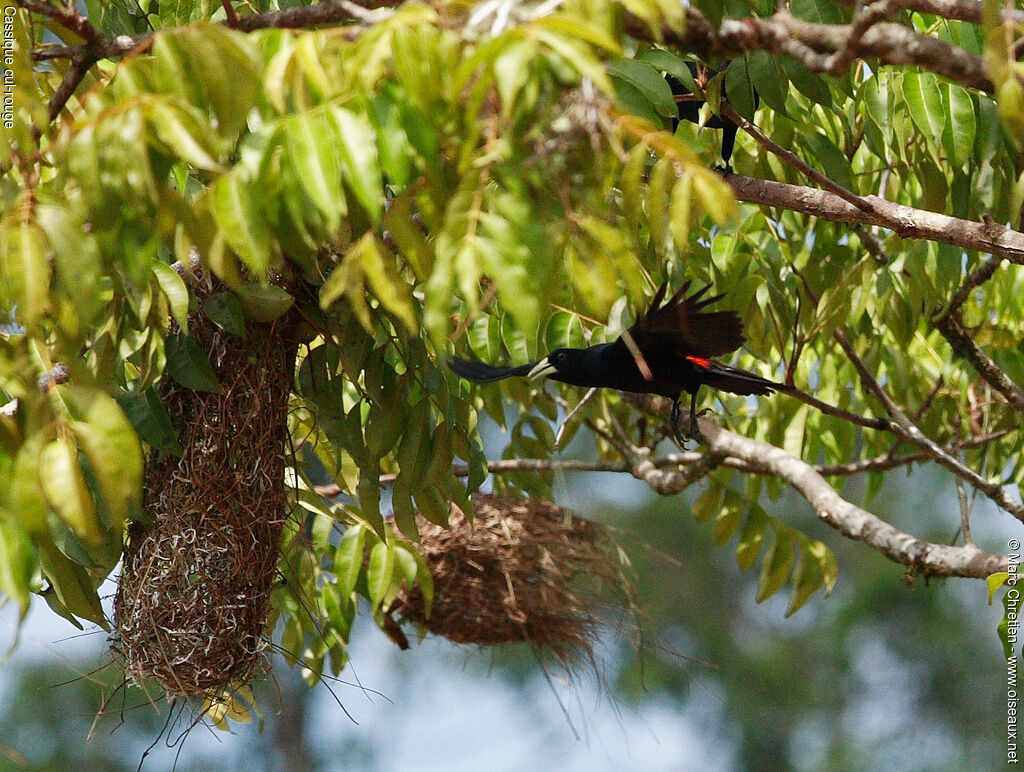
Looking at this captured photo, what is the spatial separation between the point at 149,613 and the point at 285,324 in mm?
714

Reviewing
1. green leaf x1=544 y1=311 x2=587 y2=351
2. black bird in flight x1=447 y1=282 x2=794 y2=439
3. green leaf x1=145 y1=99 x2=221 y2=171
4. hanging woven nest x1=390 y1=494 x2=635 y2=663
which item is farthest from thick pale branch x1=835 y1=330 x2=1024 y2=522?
green leaf x1=145 y1=99 x2=221 y2=171

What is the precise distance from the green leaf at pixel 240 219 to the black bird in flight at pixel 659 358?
1.07 meters

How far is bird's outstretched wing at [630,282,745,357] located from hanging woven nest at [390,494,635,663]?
1596 millimetres

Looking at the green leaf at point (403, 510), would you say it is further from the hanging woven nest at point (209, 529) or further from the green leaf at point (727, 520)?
the green leaf at point (727, 520)

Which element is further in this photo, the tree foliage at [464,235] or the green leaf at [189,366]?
the green leaf at [189,366]

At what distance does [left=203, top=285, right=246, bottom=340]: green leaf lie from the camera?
2.37m

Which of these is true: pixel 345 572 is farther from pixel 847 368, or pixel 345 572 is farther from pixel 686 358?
pixel 847 368

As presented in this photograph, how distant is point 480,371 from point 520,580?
1511 millimetres

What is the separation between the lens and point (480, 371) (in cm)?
262

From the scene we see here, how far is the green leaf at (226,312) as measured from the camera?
237 cm

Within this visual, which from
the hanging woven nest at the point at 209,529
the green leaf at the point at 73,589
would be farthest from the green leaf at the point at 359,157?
the green leaf at the point at 73,589

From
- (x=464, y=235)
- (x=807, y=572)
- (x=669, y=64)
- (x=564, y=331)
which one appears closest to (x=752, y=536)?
(x=807, y=572)

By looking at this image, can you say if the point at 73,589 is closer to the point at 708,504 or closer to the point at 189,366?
the point at 189,366

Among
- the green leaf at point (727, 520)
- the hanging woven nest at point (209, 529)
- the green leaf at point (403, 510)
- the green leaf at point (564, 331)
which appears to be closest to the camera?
the hanging woven nest at point (209, 529)
